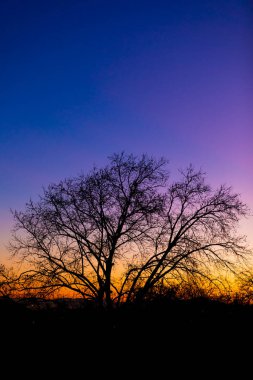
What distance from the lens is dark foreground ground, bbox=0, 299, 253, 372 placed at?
15.1ft

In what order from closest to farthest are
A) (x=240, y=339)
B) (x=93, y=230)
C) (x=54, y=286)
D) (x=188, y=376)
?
1. (x=188, y=376)
2. (x=240, y=339)
3. (x=54, y=286)
4. (x=93, y=230)

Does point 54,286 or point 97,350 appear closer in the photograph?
point 97,350

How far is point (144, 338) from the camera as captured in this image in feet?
16.2

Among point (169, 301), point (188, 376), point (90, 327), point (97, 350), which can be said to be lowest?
point (188, 376)

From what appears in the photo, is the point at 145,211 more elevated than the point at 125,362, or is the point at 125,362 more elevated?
the point at 145,211

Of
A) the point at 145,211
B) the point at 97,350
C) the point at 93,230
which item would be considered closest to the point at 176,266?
the point at 145,211

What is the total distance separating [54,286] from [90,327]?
37.0ft

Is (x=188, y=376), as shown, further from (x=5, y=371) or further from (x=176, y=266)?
(x=176, y=266)

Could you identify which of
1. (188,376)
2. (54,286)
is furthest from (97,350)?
(54,286)

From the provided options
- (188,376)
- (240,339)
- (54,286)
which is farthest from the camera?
(54,286)

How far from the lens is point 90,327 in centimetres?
544

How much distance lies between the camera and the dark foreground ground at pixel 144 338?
182 inches

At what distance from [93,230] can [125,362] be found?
12.8 meters

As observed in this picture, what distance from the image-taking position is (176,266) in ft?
53.3
